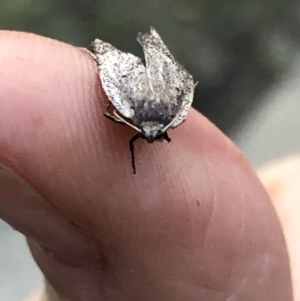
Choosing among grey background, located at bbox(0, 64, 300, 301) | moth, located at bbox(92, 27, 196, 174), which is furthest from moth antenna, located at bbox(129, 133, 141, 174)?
grey background, located at bbox(0, 64, 300, 301)

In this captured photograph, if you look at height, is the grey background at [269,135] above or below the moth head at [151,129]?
above

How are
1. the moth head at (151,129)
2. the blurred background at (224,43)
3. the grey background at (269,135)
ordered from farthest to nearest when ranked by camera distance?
the blurred background at (224,43) → the grey background at (269,135) → the moth head at (151,129)

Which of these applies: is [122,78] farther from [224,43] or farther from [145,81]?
[224,43]

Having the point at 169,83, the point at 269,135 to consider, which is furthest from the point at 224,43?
the point at 169,83

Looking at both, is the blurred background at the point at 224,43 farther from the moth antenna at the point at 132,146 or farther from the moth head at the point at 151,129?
the moth head at the point at 151,129

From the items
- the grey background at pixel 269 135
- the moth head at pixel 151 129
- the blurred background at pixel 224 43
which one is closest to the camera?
the moth head at pixel 151 129

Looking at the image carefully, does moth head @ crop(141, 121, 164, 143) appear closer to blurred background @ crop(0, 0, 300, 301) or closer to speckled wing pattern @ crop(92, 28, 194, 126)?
speckled wing pattern @ crop(92, 28, 194, 126)

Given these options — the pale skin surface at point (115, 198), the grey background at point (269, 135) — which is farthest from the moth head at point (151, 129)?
the grey background at point (269, 135)
